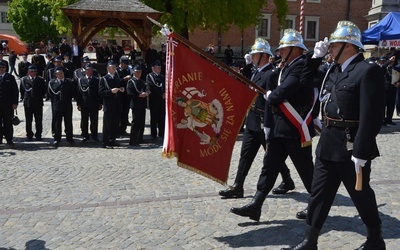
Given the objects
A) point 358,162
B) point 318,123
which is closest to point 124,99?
point 318,123

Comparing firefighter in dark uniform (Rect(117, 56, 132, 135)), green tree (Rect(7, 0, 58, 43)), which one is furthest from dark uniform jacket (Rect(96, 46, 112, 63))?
green tree (Rect(7, 0, 58, 43))

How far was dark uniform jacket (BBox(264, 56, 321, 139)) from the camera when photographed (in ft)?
17.5

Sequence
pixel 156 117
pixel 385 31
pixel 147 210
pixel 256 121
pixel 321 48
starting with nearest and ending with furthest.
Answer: pixel 321 48
pixel 147 210
pixel 256 121
pixel 156 117
pixel 385 31

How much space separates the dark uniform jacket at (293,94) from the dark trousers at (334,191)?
0.94 meters

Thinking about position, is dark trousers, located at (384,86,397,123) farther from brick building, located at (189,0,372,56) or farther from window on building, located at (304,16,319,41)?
window on building, located at (304,16,319,41)

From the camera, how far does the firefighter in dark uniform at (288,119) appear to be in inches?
211

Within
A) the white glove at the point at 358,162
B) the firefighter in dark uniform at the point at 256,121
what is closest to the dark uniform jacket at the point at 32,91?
the firefighter in dark uniform at the point at 256,121

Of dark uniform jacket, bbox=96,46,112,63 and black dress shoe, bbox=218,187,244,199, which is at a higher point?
dark uniform jacket, bbox=96,46,112,63

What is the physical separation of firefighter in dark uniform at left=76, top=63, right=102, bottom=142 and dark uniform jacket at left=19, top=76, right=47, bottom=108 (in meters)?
0.87

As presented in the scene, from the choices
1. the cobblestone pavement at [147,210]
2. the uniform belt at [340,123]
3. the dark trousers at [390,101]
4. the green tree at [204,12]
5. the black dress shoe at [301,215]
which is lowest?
the cobblestone pavement at [147,210]

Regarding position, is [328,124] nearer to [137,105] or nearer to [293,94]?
[293,94]

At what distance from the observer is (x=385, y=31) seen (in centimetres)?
1698

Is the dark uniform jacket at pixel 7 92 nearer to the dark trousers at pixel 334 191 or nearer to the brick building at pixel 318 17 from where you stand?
the dark trousers at pixel 334 191

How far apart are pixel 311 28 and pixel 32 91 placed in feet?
136
